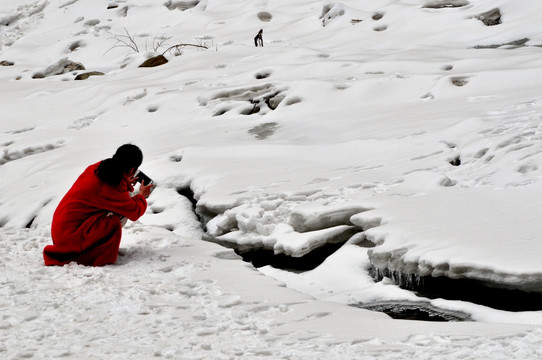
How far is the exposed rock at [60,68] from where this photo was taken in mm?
13273

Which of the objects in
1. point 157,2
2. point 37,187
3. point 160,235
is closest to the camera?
point 160,235

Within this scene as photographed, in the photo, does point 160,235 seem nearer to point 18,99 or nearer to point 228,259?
point 228,259

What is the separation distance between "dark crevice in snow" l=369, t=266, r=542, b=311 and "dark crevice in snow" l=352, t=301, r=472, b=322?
0.13 meters

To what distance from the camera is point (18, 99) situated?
1106 centimetres

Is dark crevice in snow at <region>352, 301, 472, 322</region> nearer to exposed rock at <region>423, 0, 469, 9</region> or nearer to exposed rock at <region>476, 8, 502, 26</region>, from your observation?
exposed rock at <region>476, 8, 502, 26</region>

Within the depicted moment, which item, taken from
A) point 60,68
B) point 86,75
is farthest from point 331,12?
point 60,68

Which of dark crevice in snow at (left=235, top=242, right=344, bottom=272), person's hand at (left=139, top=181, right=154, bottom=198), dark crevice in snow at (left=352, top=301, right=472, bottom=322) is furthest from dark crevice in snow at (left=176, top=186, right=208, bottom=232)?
dark crevice in snow at (left=352, top=301, right=472, bottom=322)

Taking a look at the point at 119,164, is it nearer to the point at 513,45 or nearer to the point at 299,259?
the point at 299,259

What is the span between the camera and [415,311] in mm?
4172

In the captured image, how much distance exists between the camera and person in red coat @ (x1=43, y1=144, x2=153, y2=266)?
477 centimetres

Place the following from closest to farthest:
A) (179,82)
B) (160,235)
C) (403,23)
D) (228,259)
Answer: (228,259), (160,235), (179,82), (403,23)

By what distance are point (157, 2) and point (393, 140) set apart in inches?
477

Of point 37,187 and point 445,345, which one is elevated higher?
point 445,345

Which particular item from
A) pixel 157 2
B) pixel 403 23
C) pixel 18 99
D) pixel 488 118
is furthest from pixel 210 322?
pixel 157 2
